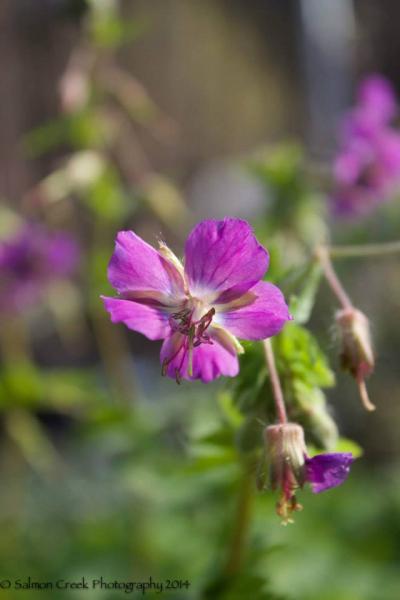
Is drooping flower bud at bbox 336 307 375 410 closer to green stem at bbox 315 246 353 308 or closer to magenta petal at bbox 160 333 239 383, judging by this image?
green stem at bbox 315 246 353 308

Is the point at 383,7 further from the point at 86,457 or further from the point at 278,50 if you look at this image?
the point at 86,457

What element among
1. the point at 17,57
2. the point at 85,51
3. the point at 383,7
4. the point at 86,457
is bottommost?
the point at 86,457

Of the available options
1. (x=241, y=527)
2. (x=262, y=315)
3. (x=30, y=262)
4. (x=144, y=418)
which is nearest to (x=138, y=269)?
(x=262, y=315)

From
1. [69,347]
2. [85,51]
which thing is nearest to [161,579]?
[85,51]

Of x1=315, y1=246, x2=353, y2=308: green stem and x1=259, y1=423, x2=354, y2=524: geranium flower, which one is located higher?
x1=315, y1=246, x2=353, y2=308: green stem

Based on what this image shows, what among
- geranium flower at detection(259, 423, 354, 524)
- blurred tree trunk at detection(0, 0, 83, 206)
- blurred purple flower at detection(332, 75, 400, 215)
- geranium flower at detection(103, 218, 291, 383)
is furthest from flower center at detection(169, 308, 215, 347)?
blurred tree trunk at detection(0, 0, 83, 206)

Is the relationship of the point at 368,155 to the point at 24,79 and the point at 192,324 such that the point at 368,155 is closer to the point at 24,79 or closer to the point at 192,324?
the point at 192,324

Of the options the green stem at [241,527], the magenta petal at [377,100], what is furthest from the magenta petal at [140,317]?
the magenta petal at [377,100]
